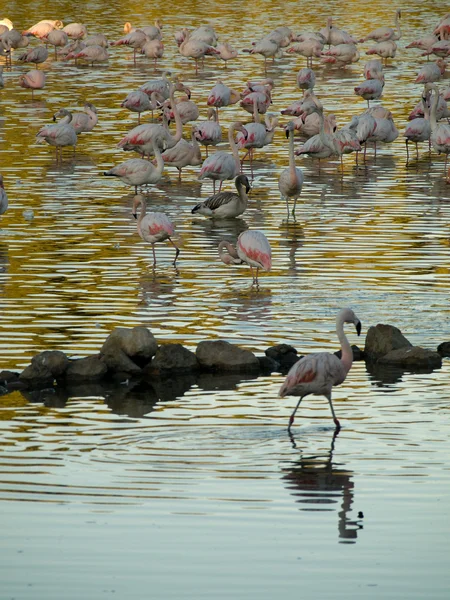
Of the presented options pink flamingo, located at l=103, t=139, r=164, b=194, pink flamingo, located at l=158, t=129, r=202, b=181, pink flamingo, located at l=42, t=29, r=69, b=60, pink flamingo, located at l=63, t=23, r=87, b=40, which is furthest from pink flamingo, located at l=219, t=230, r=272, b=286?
pink flamingo, located at l=63, t=23, r=87, b=40

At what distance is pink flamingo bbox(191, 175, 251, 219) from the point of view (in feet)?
57.2

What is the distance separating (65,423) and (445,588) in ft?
11.8

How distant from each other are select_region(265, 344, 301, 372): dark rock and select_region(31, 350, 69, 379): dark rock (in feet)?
5.34

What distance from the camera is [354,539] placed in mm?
7297

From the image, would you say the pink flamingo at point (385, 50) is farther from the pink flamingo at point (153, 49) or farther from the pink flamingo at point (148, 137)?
the pink flamingo at point (148, 137)

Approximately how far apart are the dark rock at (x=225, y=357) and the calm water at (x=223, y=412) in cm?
17

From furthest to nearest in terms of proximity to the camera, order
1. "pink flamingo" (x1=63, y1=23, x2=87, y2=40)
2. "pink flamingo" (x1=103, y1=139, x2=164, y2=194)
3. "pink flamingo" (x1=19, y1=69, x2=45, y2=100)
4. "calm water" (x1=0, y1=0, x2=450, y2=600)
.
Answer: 1. "pink flamingo" (x1=63, y1=23, x2=87, y2=40)
2. "pink flamingo" (x1=19, y1=69, x2=45, y2=100)
3. "pink flamingo" (x1=103, y1=139, x2=164, y2=194)
4. "calm water" (x1=0, y1=0, x2=450, y2=600)

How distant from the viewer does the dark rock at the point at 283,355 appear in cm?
1085

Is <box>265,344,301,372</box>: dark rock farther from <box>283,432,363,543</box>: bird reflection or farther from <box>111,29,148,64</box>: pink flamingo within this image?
<box>111,29,148,64</box>: pink flamingo

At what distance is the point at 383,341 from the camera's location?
11102 mm

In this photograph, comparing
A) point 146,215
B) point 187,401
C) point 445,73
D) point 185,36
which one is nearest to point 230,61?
point 185,36

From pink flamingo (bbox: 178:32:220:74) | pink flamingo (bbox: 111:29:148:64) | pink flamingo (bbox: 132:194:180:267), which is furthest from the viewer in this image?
pink flamingo (bbox: 111:29:148:64)

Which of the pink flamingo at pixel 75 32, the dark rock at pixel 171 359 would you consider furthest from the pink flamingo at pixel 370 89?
the dark rock at pixel 171 359

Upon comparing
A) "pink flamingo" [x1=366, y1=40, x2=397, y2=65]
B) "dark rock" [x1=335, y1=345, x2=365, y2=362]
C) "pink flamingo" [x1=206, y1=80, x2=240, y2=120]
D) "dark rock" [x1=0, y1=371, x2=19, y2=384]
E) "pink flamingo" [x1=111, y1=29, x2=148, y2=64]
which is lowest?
"dark rock" [x1=335, y1=345, x2=365, y2=362]
